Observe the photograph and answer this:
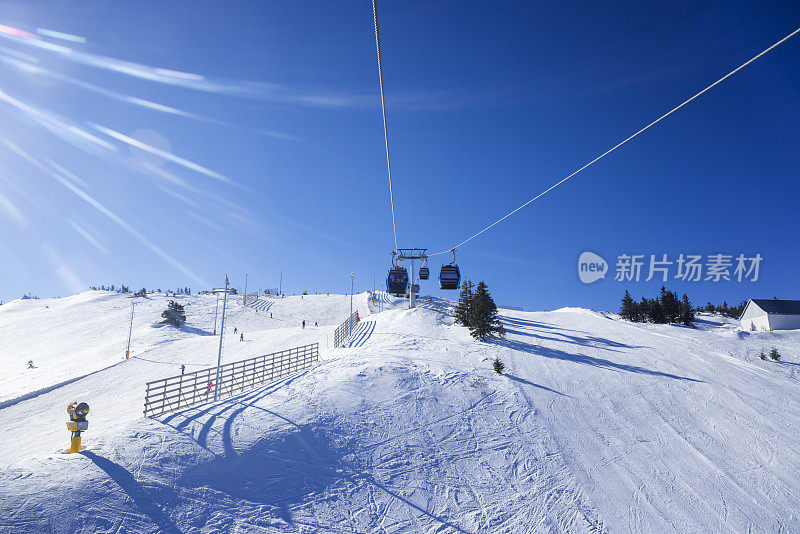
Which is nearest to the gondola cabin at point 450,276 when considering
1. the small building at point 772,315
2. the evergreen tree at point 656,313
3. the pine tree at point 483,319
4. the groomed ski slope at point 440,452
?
the pine tree at point 483,319

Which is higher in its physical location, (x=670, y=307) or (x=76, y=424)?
(x=670, y=307)

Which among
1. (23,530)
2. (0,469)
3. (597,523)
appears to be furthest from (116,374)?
(597,523)

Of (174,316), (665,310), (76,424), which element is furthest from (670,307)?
(174,316)

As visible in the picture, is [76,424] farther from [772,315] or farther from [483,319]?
[772,315]

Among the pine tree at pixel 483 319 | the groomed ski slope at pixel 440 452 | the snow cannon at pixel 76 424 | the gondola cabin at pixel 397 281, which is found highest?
the gondola cabin at pixel 397 281

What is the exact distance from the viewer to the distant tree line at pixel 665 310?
3919 centimetres

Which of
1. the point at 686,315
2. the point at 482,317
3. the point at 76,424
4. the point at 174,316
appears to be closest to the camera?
the point at 76,424

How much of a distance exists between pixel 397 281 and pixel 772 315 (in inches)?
1904

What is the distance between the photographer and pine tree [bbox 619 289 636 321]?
44497 mm

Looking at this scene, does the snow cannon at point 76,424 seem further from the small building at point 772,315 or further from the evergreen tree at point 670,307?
the small building at point 772,315

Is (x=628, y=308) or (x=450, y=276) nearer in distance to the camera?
(x=450, y=276)

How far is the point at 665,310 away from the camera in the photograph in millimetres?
40719

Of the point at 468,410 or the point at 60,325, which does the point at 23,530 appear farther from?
the point at 60,325

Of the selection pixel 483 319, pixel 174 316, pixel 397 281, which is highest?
pixel 397 281
